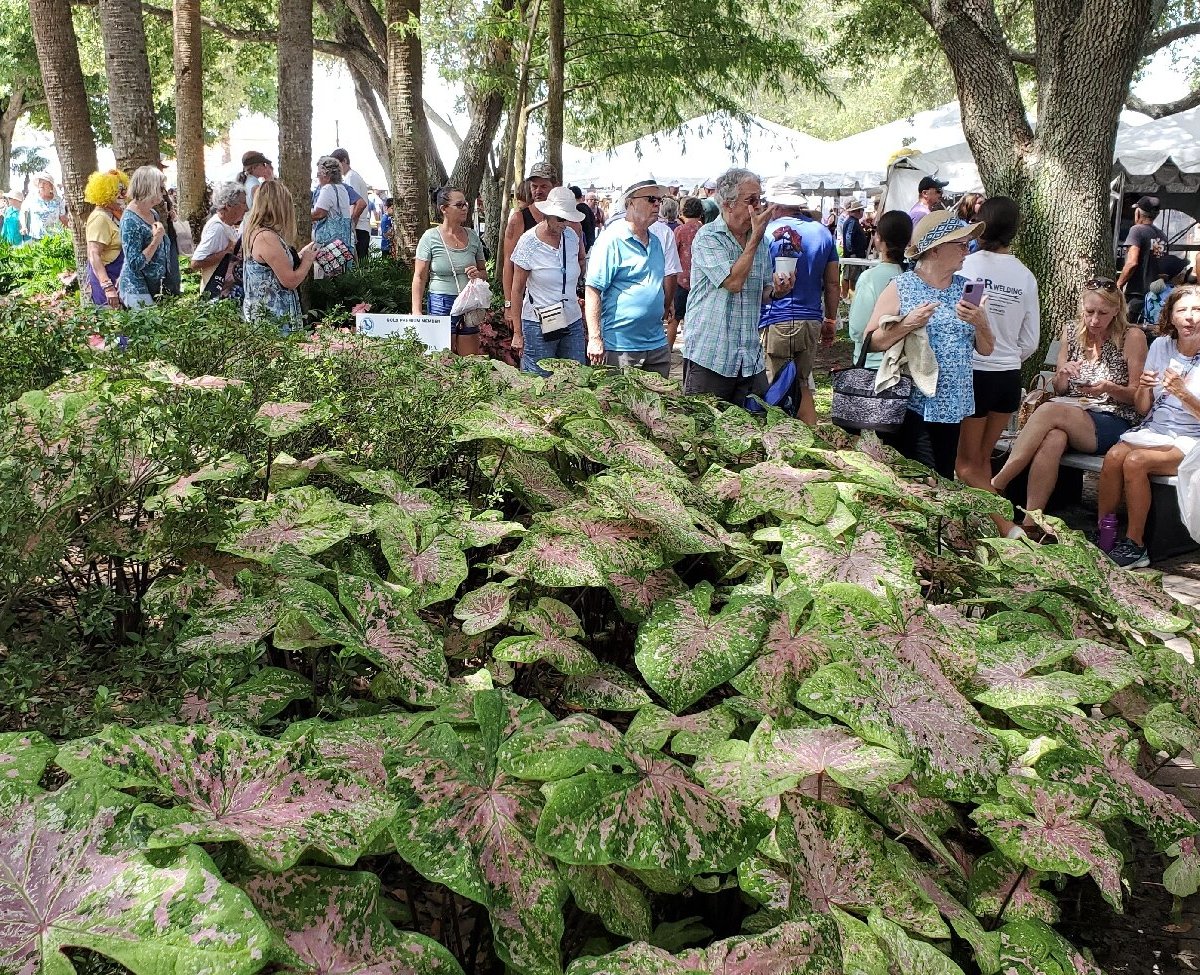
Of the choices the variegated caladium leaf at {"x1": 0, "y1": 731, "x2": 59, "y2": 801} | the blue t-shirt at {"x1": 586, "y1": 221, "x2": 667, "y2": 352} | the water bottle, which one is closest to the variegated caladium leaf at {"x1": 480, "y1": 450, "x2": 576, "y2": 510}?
the variegated caladium leaf at {"x1": 0, "y1": 731, "x2": 59, "y2": 801}

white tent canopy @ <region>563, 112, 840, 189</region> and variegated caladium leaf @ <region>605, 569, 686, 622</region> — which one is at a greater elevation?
white tent canopy @ <region>563, 112, 840, 189</region>

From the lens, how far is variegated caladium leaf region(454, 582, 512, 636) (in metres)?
2.16

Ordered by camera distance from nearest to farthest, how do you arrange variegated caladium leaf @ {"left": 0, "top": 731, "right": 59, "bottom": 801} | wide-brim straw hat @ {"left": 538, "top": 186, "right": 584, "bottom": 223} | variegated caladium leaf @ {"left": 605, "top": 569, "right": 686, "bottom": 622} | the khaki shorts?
variegated caladium leaf @ {"left": 0, "top": 731, "right": 59, "bottom": 801}
variegated caladium leaf @ {"left": 605, "top": 569, "right": 686, "bottom": 622}
wide-brim straw hat @ {"left": 538, "top": 186, "right": 584, "bottom": 223}
the khaki shorts

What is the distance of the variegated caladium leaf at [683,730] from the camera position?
1861 mm

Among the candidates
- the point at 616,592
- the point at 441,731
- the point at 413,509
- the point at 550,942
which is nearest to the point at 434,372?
the point at 413,509

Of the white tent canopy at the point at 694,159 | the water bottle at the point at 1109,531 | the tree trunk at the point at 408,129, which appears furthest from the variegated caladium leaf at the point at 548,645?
the white tent canopy at the point at 694,159

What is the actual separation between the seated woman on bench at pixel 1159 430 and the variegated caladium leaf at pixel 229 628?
563 centimetres

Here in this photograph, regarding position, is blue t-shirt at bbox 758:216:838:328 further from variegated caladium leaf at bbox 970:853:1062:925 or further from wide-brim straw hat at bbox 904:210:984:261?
variegated caladium leaf at bbox 970:853:1062:925

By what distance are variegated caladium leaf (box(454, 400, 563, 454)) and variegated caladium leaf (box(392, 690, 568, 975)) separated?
111 cm

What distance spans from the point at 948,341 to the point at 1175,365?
1.58 m

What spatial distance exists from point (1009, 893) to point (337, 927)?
4.12 feet

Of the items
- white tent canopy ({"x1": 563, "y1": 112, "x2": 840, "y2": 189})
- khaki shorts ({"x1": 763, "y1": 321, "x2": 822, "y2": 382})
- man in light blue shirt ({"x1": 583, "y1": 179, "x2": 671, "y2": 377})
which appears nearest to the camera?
man in light blue shirt ({"x1": 583, "y1": 179, "x2": 671, "y2": 377})

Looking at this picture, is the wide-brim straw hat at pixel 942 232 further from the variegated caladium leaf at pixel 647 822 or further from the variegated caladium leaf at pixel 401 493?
the variegated caladium leaf at pixel 647 822

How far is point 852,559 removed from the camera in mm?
2439
